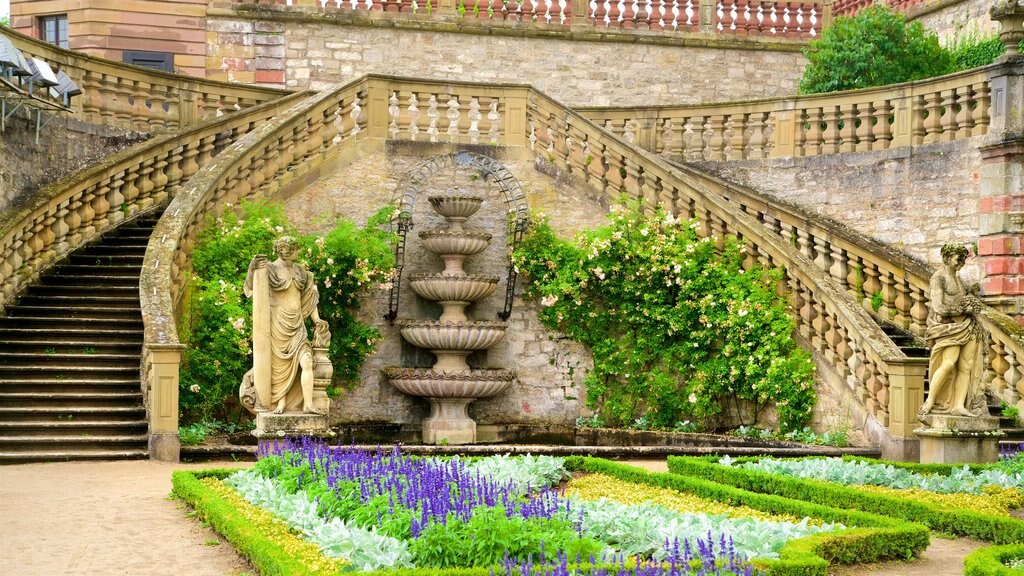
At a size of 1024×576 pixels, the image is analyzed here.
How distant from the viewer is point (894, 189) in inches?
695

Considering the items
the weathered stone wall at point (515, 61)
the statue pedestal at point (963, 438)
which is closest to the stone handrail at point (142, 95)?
the weathered stone wall at point (515, 61)

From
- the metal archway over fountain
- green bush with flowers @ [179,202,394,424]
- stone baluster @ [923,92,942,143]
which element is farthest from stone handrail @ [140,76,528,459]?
stone baluster @ [923,92,942,143]

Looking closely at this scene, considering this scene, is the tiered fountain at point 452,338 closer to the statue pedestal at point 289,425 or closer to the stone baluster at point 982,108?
the statue pedestal at point 289,425

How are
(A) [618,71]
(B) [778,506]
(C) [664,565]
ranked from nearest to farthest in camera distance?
(C) [664,565]
(B) [778,506]
(A) [618,71]

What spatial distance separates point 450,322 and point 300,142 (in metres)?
3.12

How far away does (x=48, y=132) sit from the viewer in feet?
56.2

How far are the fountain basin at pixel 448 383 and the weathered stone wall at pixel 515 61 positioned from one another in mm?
7262

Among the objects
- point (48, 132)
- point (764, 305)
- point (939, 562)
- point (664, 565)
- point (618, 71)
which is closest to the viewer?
point (664, 565)

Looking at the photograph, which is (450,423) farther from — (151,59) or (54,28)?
(54,28)

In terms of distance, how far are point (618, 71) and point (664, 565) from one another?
1865 centimetres

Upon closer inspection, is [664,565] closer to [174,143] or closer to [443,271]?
[443,271]

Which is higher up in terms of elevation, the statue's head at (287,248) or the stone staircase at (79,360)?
the statue's head at (287,248)

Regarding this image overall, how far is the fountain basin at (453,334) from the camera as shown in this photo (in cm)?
1656

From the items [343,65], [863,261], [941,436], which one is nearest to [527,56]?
[343,65]
